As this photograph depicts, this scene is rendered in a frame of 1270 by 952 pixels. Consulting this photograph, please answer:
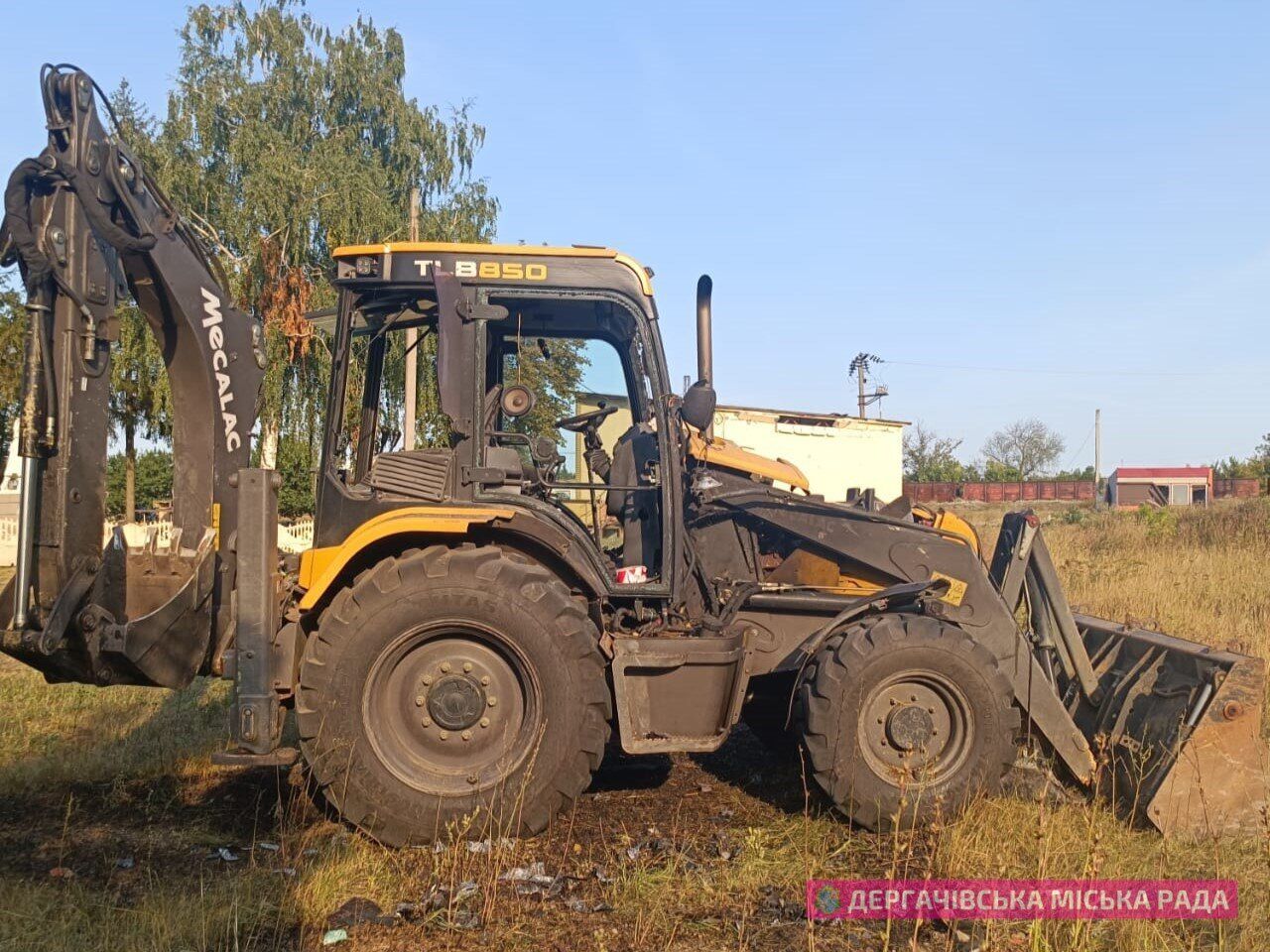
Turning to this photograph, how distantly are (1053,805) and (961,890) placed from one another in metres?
1.35

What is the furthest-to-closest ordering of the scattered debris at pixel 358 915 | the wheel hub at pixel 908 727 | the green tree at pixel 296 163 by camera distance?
the green tree at pixel 296 163 → the wheel hub at pixel 908 727 → the scattered debris at pixel 358 915

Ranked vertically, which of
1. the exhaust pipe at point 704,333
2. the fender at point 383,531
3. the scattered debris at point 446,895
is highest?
the exhaust pipe at point 704,333

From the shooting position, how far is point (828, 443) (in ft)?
98.6

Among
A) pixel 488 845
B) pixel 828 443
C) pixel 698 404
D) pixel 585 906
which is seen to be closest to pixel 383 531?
pixel 488 845

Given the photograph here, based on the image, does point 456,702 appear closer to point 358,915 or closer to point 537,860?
point 537,860

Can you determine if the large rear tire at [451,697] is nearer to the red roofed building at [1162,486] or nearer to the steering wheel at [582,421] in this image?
the steering wheel at [582,421]

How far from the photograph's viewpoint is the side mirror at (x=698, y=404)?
473 centimetres

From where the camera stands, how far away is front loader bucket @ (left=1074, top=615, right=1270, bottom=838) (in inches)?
182

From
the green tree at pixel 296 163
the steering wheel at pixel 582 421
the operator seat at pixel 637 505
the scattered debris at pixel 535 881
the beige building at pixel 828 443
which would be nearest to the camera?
the scattered debris at pixel 535 881

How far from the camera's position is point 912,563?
5363 millimetres

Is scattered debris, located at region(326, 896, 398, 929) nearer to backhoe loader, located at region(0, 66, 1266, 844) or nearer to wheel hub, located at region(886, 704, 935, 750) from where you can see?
backhoe loader, located at region(0, 66, 1266, 844)

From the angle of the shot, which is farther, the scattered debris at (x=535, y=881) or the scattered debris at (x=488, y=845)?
the scattered debris at (x=488, y=845)

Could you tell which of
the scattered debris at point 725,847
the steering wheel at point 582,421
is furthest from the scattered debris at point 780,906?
the steering wheel at point 582,421
